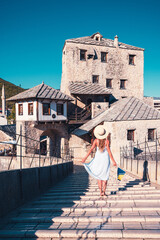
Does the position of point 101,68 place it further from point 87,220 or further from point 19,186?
point 87,220

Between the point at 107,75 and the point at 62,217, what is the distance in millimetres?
23865

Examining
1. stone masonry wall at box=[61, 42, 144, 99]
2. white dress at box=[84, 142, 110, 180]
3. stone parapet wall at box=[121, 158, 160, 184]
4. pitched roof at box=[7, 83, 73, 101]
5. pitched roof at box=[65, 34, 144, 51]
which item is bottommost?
stone parapet wall at box=[121, 158, 160, 184]

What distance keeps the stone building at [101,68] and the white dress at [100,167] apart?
1705 centimetres

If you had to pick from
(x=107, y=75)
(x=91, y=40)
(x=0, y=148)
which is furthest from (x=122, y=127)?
(x=0, y=148)

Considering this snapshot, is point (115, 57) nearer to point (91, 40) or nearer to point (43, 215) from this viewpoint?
point (91, 40)

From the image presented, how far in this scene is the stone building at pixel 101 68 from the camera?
23234 millimetres

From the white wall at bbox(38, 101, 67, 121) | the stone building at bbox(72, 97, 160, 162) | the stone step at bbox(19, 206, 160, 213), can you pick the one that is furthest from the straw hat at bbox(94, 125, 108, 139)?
the white wall at bbox(38, 101, 67, 121)

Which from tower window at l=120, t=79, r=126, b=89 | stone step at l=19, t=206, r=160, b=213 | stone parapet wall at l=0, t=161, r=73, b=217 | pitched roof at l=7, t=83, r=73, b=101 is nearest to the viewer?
stone step at l=19, t=206, r=160, b=213

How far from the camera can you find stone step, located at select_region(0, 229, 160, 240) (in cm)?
261

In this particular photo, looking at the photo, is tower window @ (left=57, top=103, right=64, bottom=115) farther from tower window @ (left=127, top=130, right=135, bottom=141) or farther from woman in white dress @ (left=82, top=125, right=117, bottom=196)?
woman in white dress @ (left=82, top=125, right=117, bottom=196)

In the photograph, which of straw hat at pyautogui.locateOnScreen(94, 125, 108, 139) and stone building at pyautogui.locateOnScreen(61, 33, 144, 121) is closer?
straw hat at pyautogui.locateOnScreen(94, 125, 108, 139)

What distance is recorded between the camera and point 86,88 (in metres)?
22.7

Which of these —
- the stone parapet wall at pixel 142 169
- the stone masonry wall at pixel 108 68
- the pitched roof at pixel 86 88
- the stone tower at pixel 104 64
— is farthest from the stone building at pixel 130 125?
the stone masonry wall at pixel 108 68

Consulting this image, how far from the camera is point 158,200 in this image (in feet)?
12.9
